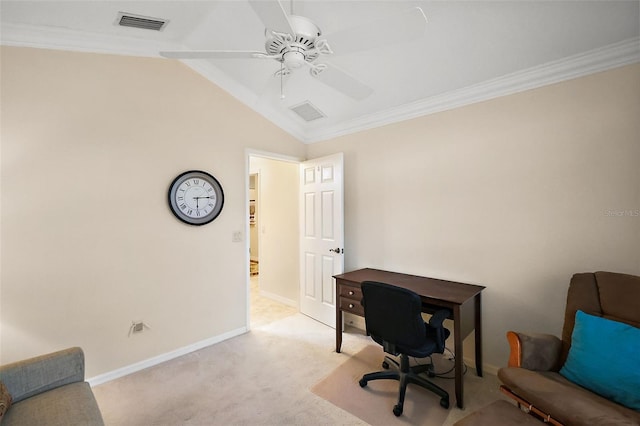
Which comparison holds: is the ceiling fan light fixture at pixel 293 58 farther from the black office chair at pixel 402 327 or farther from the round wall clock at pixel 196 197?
the round wall clock at pixel 196 197

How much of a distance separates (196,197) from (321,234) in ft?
4.90

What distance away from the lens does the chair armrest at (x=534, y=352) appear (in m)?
1.69

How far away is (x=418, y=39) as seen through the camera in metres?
2.17

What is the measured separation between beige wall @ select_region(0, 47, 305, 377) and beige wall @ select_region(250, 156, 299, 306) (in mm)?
1112

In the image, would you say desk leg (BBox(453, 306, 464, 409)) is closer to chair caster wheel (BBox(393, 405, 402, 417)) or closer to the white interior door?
chair caster wheel (BBox(393, 405, 402, 417))

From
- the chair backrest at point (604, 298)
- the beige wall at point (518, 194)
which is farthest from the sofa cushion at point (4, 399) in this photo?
the chair backrest at point (604, 298)

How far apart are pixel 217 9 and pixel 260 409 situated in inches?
119

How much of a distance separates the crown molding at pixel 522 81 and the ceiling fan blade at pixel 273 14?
1825 millimetres

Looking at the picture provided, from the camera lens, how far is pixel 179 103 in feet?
9.21

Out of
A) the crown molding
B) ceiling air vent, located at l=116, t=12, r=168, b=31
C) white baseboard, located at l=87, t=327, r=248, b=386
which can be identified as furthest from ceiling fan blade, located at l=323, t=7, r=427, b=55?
white baseboard, located at l=87, t=327, r=248, b=386

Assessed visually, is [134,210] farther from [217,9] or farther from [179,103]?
[217,9]

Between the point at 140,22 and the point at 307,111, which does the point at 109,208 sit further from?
the point at 307,111

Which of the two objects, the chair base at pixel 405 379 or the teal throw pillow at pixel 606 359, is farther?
the chair base at pixel 405 379

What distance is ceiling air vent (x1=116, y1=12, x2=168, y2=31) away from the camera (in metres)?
2.17
